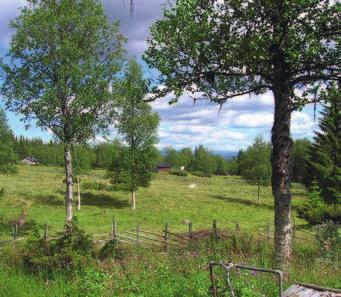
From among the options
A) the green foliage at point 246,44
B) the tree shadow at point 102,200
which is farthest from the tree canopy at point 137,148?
the green foliage at point 246,44

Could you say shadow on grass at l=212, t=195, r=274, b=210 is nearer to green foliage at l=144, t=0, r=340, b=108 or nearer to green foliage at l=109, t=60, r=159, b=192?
green foliage at l=109, t=60, r=159, b=192

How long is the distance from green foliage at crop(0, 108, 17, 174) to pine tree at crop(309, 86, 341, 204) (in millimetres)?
32553

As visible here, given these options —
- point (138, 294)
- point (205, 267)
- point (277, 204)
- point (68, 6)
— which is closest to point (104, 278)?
point (138, 294)

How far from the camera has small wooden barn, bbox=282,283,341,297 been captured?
13.9 feet

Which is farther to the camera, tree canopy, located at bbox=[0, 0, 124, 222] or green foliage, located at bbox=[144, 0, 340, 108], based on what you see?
tree canopy, located at bbox=[0, 0, 124, 222]

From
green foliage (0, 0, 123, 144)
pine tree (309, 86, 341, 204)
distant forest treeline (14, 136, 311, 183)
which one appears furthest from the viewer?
pine tree (309, 86, 341, 204)

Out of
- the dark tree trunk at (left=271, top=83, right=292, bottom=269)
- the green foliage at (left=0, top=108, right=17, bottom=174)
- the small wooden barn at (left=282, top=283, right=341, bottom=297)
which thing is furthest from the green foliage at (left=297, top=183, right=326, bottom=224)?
the small wooden barn at (left=282, top=283, right=341, bottom=297)

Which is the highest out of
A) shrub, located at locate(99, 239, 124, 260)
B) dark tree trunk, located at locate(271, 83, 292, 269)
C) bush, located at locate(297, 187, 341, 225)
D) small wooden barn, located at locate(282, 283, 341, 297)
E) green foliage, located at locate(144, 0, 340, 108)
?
green foliage, located at locate(144, 0, 340, 108)

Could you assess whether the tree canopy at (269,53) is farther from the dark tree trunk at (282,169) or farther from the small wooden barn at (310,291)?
the small wooden barn at (310,291)

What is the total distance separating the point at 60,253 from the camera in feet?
28.2

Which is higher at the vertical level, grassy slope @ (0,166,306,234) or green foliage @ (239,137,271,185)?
green foliage @ (239,137,271,185)

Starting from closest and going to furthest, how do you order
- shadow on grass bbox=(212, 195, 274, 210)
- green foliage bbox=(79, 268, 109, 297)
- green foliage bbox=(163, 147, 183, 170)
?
→ green foliage bbox=(79, 268, 109, 297), shadow on grass bbox=(212, 195, 274, 210), green foliage bbox=(163, 147, 183, 170)

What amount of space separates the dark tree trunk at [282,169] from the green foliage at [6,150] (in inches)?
1587

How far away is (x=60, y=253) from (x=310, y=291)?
17.7 feet
